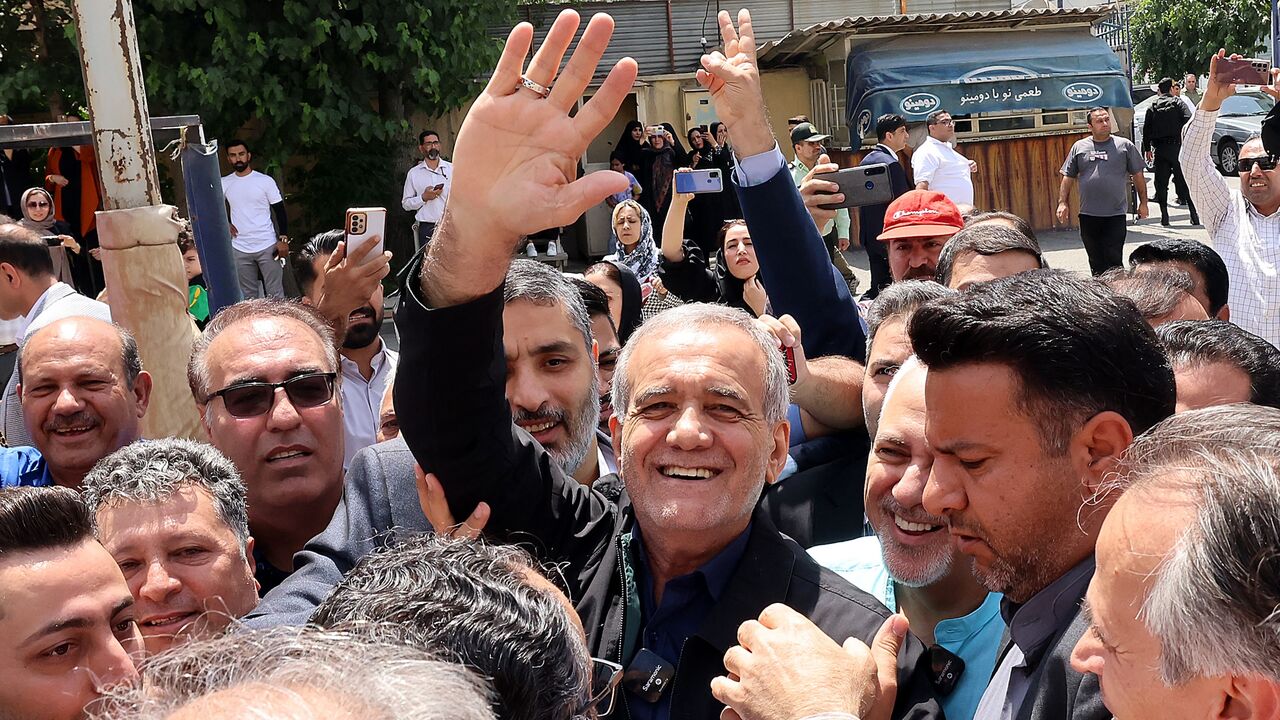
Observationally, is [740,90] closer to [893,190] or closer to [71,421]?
[71,421]

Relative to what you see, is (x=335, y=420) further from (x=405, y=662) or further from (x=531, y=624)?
(x=405, y=662)

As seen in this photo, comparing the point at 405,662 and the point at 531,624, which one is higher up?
the point at 405,662

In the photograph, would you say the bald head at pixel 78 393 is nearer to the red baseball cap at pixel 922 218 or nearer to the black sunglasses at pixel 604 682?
the black sunglasses at pixel 604 682

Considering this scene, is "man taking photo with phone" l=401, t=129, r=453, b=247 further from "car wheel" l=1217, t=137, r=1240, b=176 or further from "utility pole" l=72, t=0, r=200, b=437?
"car wheel" l=1217, t=137, r=1240, b=176

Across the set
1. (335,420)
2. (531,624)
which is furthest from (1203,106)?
(531,624)

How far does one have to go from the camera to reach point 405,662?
122cm

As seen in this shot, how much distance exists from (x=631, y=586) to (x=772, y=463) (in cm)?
42

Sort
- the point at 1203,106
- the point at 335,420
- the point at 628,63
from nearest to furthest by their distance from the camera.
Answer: the point at 628,63
the point at 335,420
the point at 1203,106

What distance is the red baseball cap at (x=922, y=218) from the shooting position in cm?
465

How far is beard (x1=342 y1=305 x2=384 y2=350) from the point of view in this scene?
439 centimetres

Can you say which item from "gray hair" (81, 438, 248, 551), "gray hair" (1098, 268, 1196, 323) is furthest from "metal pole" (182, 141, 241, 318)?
"gray hair" (1098, 268, 1196, 323)

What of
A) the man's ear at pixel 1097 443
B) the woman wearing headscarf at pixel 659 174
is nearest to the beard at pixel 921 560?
the man's ear at pixel 1097 443

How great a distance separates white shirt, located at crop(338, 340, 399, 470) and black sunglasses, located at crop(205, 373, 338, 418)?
967 millimetres

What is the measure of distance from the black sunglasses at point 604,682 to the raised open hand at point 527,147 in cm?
74
